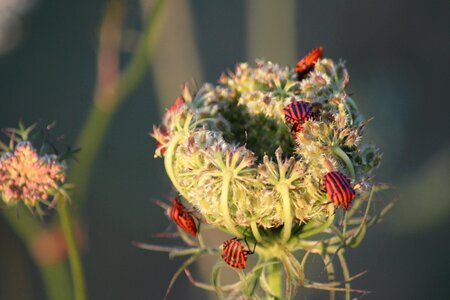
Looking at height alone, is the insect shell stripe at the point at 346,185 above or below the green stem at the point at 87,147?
below

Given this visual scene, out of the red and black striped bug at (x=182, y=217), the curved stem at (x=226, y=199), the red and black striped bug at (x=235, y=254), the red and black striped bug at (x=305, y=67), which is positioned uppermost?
the red and black striped bug at (x=305, y=67)

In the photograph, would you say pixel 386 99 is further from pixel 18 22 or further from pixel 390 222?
pixel 18 22

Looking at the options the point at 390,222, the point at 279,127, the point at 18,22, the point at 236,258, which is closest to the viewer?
the point at 236,258

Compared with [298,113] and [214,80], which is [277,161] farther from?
[214,80]

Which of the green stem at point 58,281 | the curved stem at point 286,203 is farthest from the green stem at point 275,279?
the green stem at point 58,281

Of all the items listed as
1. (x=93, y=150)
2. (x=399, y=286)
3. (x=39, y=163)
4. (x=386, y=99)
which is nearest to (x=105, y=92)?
(x=93, y=150)

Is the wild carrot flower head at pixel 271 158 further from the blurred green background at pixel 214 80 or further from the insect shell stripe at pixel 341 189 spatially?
the blurred green background at pixel 214 80

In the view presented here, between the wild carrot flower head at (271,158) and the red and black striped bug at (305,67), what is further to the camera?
the red and black striped bug at (305,67)
